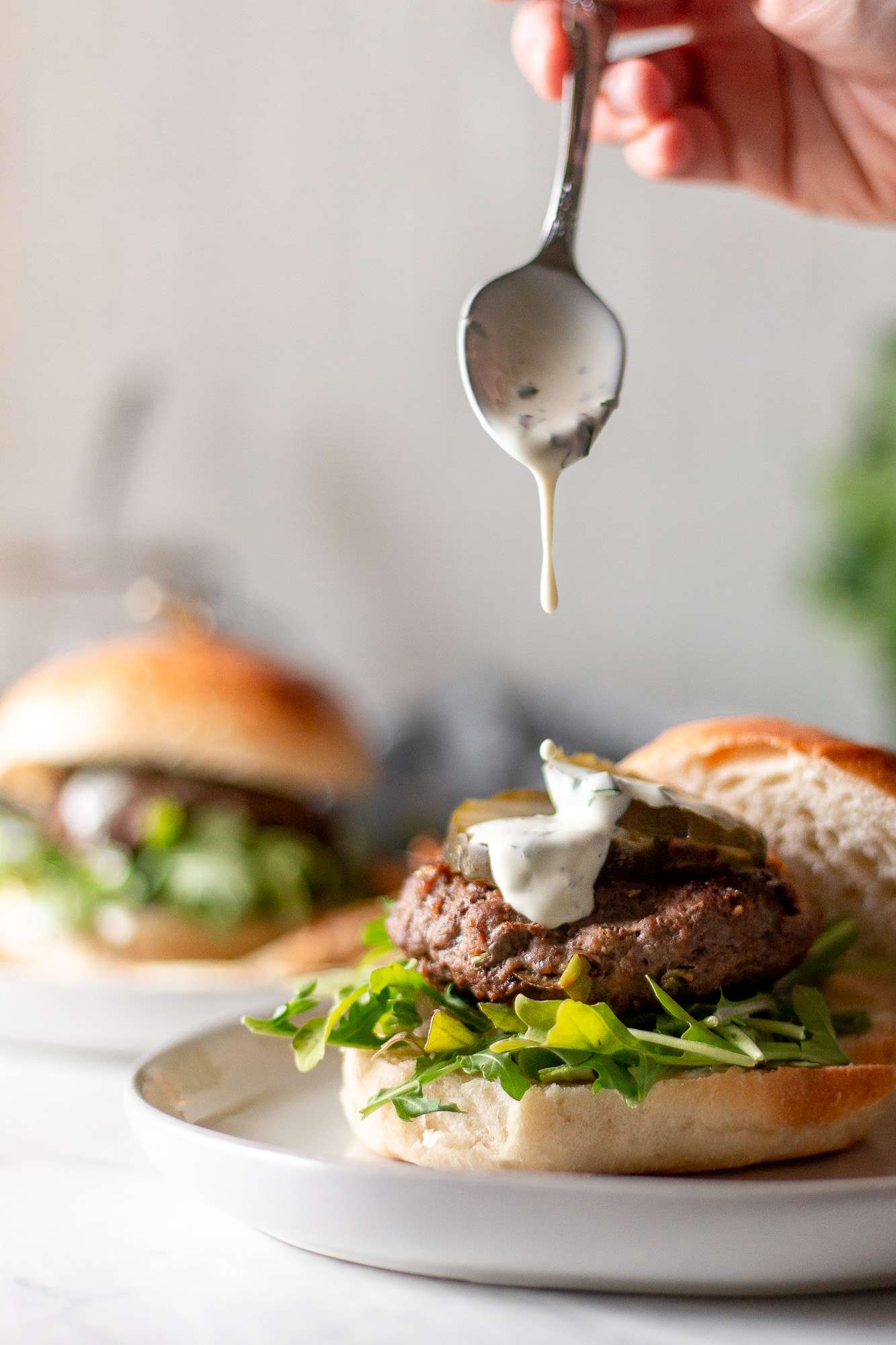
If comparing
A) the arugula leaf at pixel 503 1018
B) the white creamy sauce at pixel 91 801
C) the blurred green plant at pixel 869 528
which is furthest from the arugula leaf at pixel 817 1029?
the blurred green plant at pixel 869 528

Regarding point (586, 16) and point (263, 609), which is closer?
point (586, 16)

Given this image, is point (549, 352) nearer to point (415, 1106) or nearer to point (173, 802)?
point (415, 1106)

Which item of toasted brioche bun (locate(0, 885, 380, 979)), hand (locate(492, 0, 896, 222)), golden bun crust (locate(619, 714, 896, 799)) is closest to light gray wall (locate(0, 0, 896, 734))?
toasted brioche bun (locate(0, 885, 380, 979))

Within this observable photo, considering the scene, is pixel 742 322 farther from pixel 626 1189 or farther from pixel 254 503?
pixel 626 1189

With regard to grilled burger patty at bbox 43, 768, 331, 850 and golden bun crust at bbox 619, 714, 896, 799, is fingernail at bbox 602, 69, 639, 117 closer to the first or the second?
golden bun crust at bbox 619, 714, 896, 799

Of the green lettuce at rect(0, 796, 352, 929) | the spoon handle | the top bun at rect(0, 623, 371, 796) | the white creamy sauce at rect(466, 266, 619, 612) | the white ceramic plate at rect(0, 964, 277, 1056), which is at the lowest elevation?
the green lettuce at rect(0, 796, 352, 929)

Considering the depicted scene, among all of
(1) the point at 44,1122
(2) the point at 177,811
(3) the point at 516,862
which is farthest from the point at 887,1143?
(2) the point at 177,811
